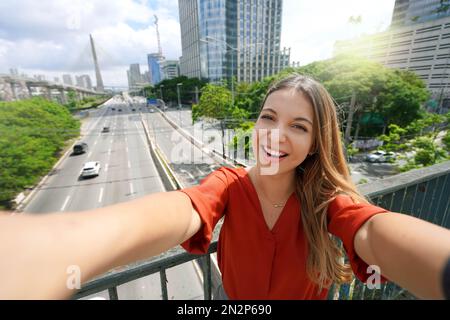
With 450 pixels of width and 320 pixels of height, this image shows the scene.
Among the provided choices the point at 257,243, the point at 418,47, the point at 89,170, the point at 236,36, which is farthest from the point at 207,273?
the point at 236,36

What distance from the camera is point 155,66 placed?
115 meters

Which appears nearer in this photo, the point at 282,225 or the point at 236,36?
the point at 282,225

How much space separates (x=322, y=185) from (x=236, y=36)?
202ft

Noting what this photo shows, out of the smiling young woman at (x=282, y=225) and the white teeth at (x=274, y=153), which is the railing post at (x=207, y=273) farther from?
the white teeth at (x=274, y=153)

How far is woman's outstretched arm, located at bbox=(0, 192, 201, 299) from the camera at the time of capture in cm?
45

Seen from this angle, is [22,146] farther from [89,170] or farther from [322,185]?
[322,185]

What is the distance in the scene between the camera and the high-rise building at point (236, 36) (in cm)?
5116

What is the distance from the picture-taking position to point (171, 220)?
2.69 ft

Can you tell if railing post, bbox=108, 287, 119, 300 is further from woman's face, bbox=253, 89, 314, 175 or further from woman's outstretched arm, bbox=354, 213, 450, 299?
woman's outstretched arm, bbox=354, 213, 450, 299

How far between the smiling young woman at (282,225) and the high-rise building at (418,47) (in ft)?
82.3

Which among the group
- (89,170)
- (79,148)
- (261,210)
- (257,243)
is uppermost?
(261,210)
